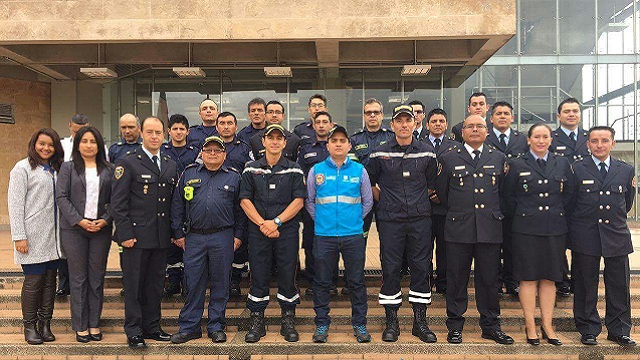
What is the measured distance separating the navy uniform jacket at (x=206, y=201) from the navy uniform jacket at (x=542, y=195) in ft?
9.42

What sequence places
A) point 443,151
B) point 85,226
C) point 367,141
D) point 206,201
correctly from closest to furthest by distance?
point 85,226 → point 206,201 → point 443,151 → point 367,141

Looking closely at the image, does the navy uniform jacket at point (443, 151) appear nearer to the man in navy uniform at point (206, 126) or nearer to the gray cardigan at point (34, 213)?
the man in navy uniform at point (206, 126)

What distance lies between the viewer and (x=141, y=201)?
4.94m

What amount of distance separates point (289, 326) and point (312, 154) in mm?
1982

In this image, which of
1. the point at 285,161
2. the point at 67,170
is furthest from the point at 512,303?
the point at 67,170

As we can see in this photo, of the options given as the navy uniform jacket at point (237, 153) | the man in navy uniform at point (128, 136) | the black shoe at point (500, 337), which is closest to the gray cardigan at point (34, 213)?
the man in navy uniform at point (128, 136)

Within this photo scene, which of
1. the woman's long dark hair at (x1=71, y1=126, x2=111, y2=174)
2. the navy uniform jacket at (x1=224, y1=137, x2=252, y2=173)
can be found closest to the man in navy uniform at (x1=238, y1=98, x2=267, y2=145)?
the navy uniform jacket at (x1=224, y1=137, x2=252, y2=173)

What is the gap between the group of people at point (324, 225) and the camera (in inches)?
197

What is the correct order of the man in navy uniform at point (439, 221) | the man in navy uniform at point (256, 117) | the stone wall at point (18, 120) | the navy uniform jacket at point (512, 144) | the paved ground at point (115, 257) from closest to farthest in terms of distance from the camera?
the man in navy uniform at point (439, 221)
the navy uniform jacket at point (512, 144)
the man in navy uniform at point (256, 117)
the paved ground at point (115, 257)
the stone wall at point (18, 120)

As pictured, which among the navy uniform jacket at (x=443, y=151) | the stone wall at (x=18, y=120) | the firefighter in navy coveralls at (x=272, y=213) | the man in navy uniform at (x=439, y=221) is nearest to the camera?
the firefighter in navy coveralls at (x=272, y=213)

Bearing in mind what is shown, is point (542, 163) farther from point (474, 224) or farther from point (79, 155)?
point (79, 155)

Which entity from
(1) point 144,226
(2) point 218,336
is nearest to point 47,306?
(1) point 144,226

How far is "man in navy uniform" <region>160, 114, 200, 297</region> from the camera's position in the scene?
6047 millimetres

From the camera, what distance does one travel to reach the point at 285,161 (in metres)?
5.20
